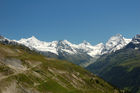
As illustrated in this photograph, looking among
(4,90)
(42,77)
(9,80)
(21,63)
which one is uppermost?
(21,63)

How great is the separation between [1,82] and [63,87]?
54.1m

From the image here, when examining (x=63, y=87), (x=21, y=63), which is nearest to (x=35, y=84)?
(x=63, y=87)

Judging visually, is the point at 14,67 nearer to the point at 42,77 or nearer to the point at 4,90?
the point at 42,77

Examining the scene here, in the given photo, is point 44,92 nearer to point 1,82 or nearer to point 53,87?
point 53,87

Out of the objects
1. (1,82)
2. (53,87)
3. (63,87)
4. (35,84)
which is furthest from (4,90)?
(63,87)

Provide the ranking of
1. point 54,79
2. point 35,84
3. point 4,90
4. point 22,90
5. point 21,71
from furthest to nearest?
point 54,79 → point 21,71 → point 35,84 → point 22,90 → point 4,90

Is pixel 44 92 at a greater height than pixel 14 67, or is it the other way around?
pixel 14 67

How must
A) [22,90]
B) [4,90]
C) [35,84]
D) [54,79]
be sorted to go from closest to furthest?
[4,90] < [22,90] < [35,84] < [54,79]

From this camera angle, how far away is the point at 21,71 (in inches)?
6841

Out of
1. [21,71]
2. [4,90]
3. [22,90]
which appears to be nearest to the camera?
[4,90]

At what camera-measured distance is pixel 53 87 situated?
16725 centimetres

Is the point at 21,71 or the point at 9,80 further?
the point at 21,71

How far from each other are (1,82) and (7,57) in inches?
2217

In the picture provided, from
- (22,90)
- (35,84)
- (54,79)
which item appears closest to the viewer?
(22,90)
